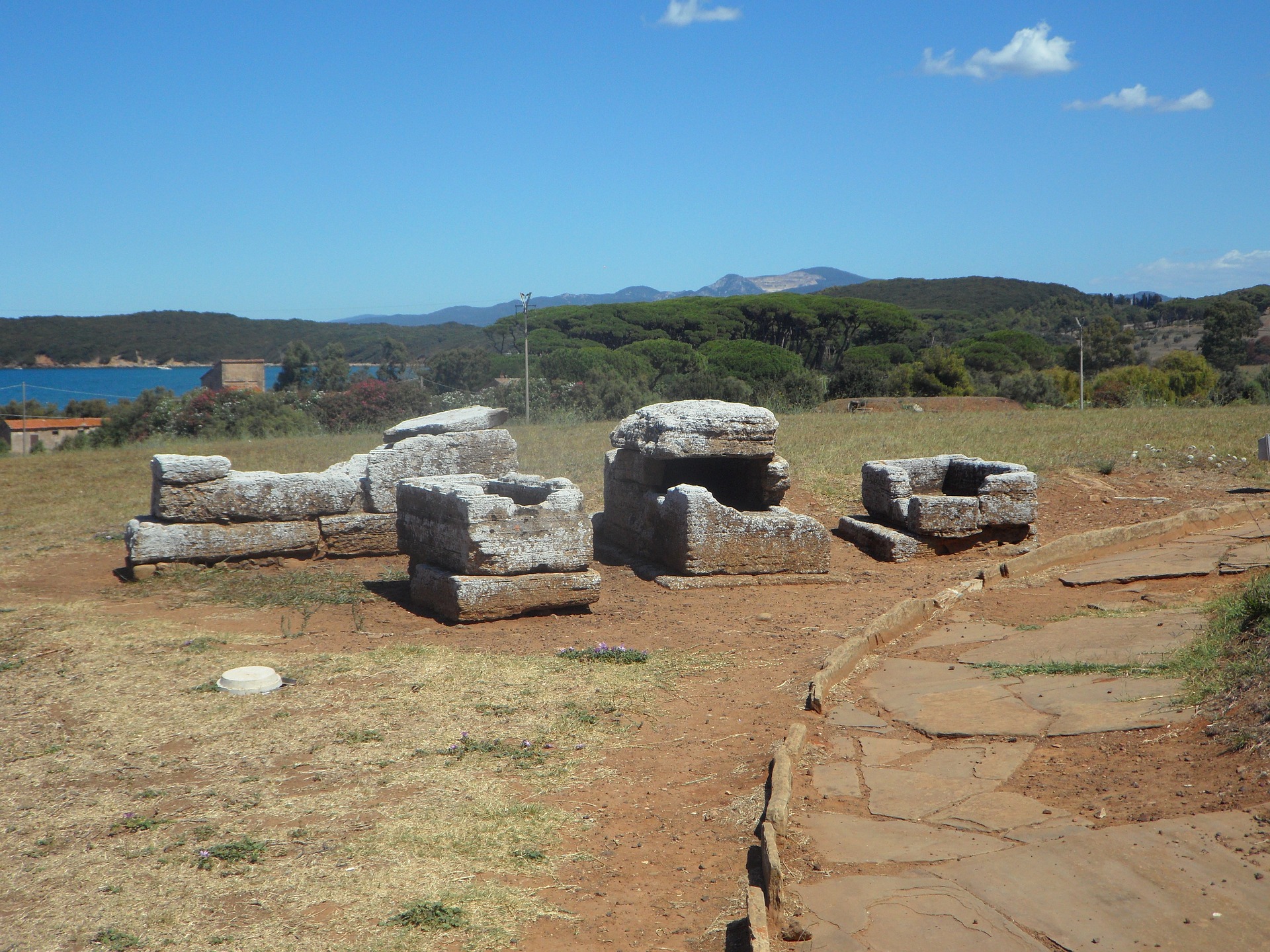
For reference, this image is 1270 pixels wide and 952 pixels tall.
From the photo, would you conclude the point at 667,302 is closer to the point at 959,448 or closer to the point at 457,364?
the point at 457,364

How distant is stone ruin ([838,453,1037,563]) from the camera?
9945 millimetres

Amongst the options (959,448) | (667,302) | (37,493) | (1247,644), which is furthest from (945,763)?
(667,302)

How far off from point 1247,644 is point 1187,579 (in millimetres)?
2870

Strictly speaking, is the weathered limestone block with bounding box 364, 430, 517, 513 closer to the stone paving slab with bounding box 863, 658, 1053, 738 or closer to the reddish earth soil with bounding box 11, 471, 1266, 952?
the reddish earth soil with bounding box 11, 471, 1266, 952

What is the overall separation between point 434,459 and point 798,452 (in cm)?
659

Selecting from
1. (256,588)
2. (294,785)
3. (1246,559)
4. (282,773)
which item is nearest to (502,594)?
(256,588)

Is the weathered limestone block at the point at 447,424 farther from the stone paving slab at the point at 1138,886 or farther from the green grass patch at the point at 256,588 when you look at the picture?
the stone paving slab at the point at 1138,886

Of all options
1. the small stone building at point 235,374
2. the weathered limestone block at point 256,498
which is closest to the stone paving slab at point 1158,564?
the weathered limestone block at point 256,498

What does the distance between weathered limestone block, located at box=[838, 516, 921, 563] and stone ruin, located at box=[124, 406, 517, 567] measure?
12.1 ft

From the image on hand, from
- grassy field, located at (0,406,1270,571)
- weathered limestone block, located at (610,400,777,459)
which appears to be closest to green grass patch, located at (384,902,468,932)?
weathered limestone block, located at (610,400,777,459)

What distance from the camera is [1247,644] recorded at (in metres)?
4.71

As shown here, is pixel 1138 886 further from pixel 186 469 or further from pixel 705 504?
pixel 186 469

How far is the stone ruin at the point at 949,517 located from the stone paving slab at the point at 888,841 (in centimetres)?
633

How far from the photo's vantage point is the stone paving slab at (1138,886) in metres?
2.80
